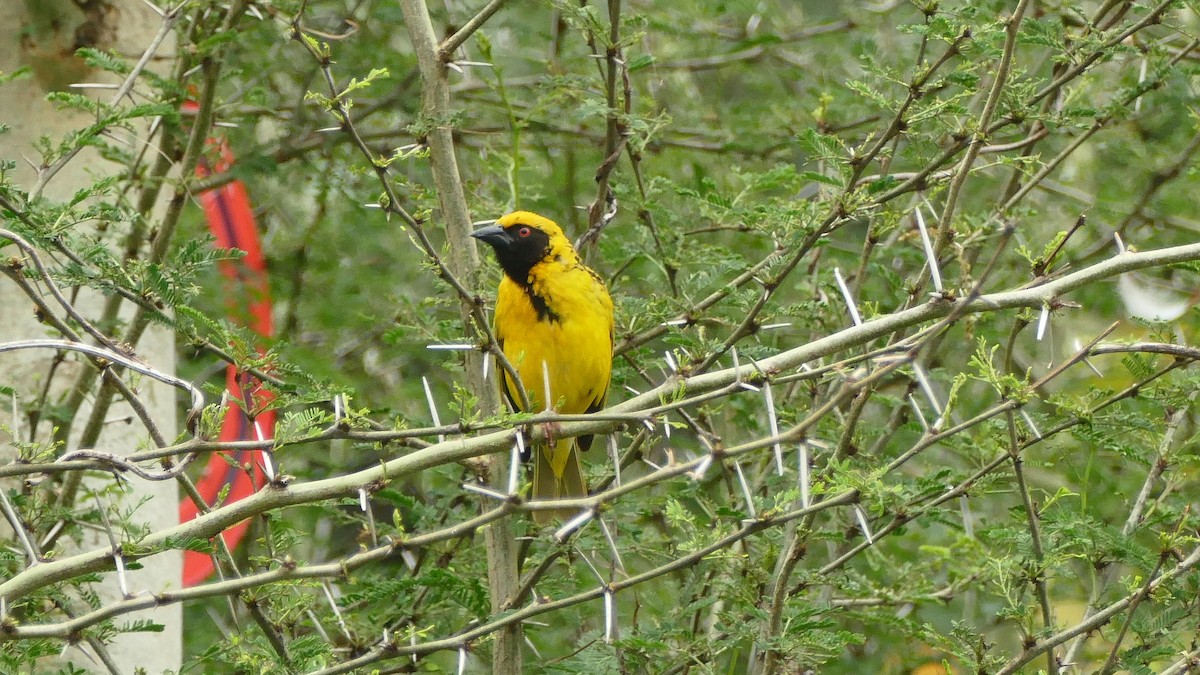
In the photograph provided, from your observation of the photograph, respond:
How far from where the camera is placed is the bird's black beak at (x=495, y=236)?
4.37 m

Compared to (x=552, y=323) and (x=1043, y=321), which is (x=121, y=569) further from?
(x=552, y=323)

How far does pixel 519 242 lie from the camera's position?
14.8 feet

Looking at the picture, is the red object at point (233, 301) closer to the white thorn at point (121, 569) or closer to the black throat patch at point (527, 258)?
the black throat patch at point (527, 258)

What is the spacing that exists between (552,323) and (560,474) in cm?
54

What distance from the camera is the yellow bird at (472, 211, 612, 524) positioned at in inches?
175

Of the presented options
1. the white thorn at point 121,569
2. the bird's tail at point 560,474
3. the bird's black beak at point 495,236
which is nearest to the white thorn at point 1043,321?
the white thorn at point 121,569

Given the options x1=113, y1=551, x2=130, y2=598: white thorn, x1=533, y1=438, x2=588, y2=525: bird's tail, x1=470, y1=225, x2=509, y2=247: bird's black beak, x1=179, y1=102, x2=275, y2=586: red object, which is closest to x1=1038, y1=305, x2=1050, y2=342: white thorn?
x1=113, y1=551, x2=130, y2=598: white thorn

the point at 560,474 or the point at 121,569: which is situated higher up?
the point at 121,569

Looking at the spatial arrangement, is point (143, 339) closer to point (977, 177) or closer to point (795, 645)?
point (795, 645)

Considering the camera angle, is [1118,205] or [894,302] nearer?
[894,302]

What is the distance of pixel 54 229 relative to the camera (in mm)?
2992

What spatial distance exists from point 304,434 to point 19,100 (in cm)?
270

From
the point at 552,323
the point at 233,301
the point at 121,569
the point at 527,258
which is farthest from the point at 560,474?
the point at 121,569

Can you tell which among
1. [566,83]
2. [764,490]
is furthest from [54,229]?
[764,490]
